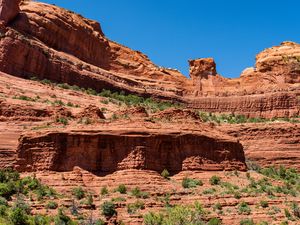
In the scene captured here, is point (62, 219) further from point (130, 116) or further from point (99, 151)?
point (130, 116)

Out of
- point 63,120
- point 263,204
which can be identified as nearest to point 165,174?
point 263,204

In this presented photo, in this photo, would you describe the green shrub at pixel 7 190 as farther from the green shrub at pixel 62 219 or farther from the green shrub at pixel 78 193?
the green shrub at pixel 62 219

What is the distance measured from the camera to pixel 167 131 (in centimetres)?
3941

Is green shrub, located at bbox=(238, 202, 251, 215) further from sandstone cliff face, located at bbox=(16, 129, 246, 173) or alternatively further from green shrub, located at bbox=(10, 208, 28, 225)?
green shrub, located at bbox=(10, 208, 28, 225)

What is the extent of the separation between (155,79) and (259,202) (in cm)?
5240

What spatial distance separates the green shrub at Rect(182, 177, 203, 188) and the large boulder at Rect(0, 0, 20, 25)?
35950mm

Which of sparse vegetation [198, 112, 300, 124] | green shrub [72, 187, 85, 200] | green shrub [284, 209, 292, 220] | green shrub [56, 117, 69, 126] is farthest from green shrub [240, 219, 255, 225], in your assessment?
sparse vegetation [198, 112, 300, 124]

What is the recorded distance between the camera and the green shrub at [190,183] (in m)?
37.2

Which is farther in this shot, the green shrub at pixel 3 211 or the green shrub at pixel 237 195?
the green shrub at pixel 237 195

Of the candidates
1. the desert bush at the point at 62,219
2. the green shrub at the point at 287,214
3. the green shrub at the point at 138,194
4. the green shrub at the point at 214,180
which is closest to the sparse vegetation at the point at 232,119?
the green shrub at the point at 214,180

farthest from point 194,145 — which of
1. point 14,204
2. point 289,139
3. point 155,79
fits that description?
point 155,79

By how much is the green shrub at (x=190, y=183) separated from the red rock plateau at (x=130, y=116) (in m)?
0.40

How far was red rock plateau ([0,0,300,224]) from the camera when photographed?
36.9 m

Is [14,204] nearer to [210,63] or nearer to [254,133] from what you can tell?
[254,133]
